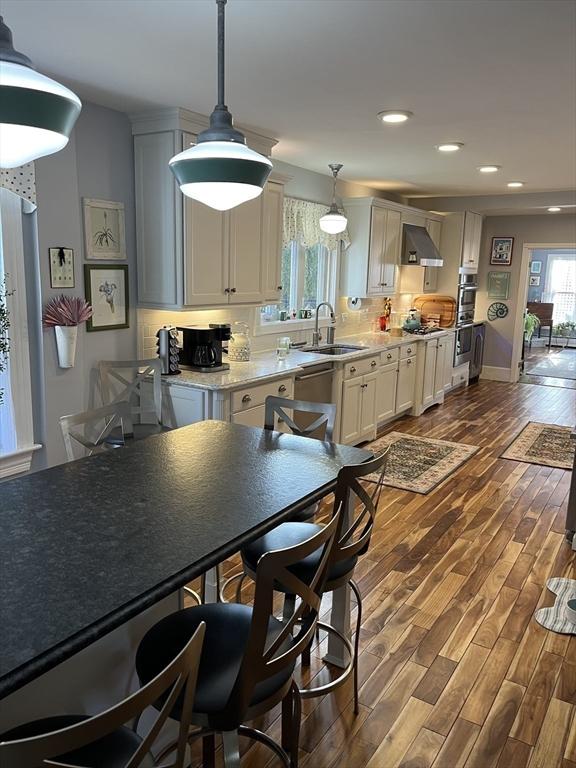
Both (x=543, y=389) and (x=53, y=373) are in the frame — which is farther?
(x=543, y=389)

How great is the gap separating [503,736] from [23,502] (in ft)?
6.05

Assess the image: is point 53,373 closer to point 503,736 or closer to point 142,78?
point 142,78

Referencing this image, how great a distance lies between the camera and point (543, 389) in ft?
27.5

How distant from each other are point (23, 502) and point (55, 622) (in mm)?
695

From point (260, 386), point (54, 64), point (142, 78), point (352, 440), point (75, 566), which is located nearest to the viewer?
point (75, 566)

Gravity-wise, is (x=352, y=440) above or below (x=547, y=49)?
below

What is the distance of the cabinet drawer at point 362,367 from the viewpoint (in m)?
5.02

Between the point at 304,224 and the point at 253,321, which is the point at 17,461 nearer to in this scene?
the point at 253,321

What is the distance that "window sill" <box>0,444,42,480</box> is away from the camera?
9.98 feet

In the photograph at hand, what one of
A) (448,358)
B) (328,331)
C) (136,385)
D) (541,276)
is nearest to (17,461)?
(136,385)

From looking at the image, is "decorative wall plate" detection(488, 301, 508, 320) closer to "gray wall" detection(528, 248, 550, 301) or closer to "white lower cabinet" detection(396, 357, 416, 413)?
"white lower cabinet" detection(396, 357, 416, 413)

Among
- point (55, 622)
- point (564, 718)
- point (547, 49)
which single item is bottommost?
point (564, 718)

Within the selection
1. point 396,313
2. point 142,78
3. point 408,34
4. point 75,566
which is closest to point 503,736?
point 75,566

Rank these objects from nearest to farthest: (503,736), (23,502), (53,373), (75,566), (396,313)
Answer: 1. (75,566)
2. (23,502)
3. (503,736)
4. (53,373)
5. (396,313)
